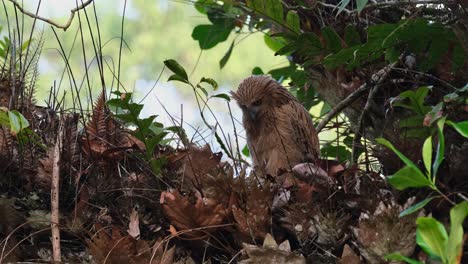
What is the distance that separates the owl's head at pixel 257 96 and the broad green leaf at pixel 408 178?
5.17 feet

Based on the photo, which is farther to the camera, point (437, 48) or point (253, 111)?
point (253, 111)

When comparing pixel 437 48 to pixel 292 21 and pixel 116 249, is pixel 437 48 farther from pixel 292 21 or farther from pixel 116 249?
pixel 116 249

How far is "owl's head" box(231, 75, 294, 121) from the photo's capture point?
3.00 meters

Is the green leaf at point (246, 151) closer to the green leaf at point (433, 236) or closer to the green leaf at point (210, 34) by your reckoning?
the green leaf at point (210, 34)

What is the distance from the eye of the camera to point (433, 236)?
4.53 ft

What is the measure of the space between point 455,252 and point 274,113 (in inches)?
65.6

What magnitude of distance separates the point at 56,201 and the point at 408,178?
91cm

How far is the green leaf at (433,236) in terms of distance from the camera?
137 cm

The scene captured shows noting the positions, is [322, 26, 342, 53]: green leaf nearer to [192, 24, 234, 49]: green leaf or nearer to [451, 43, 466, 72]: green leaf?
[451, 43, 466, 72]: green leaf

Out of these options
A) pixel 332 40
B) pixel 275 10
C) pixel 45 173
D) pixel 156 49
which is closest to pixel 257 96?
pixel 275 10

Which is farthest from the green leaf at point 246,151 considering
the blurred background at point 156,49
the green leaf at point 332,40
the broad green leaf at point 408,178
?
the broad green leaf at point 408,178

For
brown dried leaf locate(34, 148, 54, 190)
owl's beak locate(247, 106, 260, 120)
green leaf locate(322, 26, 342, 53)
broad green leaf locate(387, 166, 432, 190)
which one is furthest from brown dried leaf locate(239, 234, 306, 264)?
owl's beak locate(247, 106, 260, 120)

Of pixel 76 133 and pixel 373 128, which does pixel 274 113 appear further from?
pixel 76 133

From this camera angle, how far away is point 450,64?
2.33m
